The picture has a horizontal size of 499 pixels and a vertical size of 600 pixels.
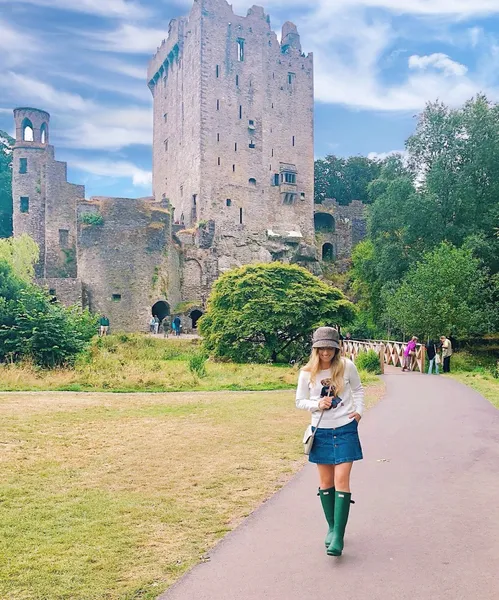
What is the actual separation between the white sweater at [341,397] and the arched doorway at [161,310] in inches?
1682

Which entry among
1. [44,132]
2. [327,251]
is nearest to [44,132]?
[44,132]

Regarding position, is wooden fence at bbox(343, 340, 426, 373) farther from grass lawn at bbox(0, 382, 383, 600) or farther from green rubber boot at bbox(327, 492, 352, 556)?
green rubber boot at bbox(327, 492, 352, 556)

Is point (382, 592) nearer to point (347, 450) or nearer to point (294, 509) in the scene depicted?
point (347, 450)

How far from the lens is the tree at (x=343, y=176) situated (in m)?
69.5

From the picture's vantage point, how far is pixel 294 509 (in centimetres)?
600

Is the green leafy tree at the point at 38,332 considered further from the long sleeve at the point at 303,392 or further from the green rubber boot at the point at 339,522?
the green rubber boot at the point at 339,522

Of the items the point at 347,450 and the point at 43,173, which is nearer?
the point at 347,450

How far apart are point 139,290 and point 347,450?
4124 cm

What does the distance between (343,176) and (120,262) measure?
3410cm

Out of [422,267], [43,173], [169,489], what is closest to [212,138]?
[43,173]

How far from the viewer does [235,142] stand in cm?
5597

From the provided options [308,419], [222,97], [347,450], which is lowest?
[308,419]

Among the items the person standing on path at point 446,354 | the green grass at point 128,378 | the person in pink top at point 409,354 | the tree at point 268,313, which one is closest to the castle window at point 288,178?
the tree at point 268,313

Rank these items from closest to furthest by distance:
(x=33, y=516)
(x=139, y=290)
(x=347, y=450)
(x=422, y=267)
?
(x=347, y=450)
(x=33, y=516)
(x=422, y=267)
(x=139, y=290)
